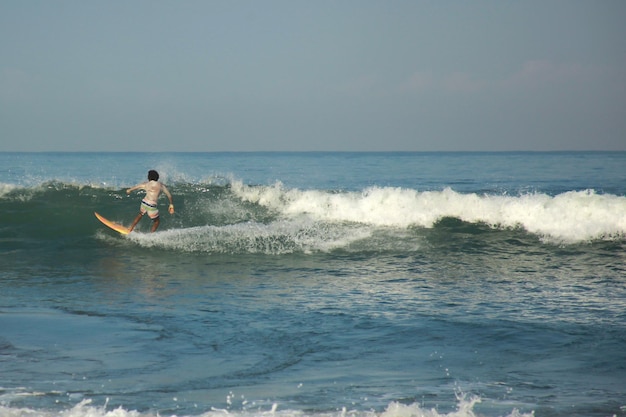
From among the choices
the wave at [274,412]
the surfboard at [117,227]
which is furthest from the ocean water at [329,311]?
the surfboard at [117,227]

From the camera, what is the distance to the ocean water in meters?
5.61

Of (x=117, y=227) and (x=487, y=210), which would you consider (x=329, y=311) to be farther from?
(x=487, y=210)

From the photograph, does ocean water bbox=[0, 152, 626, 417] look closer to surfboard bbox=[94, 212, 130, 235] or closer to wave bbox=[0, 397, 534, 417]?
wave bbox=[0, 397, 534, 417]

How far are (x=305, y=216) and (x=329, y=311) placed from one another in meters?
10.2

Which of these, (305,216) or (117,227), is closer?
(117,227)

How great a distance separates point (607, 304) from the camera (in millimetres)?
8883

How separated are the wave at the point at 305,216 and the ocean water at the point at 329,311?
0.26ft

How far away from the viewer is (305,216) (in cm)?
1881

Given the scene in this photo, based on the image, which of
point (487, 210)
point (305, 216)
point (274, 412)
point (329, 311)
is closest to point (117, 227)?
point (305, 216)

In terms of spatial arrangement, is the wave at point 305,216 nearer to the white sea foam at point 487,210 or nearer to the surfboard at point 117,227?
the white sea foam at point 487,210

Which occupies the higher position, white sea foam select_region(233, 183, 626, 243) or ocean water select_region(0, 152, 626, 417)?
white sea foam select_region(233, 183, 626, 243)

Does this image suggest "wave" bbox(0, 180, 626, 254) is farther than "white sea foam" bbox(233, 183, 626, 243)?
No

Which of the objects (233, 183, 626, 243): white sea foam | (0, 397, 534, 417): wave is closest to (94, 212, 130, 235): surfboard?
(233, 183, 626, 243): white sea foam

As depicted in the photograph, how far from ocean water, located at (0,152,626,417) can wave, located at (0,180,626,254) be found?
78 millimetres
